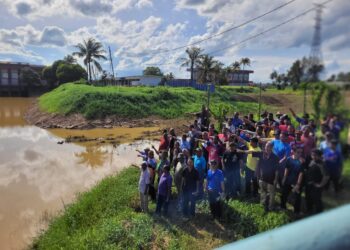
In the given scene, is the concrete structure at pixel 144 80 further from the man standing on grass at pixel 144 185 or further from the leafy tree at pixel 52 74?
the man standing on grass at pixel 144 185

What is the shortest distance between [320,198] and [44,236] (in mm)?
9018

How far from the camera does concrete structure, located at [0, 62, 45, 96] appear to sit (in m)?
60.5

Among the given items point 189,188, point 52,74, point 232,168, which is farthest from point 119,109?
point 52,74

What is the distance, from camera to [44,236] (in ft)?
29.5

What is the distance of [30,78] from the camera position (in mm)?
60031

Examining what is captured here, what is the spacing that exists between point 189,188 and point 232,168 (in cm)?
99

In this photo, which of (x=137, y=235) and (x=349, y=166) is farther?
(x=137, y=235)

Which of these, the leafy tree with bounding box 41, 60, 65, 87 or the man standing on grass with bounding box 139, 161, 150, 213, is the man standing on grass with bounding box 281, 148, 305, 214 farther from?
the leafy tree with bounding box 41, 60, 65, 87

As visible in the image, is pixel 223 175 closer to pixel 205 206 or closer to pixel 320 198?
pixel 205 206

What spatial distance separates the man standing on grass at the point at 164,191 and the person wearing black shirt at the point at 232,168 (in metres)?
1.27

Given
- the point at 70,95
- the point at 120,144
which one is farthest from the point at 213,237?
the point at 70,95

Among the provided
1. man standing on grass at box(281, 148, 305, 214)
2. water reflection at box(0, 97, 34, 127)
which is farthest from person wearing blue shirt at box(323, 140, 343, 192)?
water reflection at box(0, 97, 34, 127)

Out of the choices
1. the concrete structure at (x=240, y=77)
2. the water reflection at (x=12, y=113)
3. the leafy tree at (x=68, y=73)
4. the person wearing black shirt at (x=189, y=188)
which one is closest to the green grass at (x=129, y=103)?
the water reflection at (x=12, y=113)

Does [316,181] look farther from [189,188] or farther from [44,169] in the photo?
[44,169]
